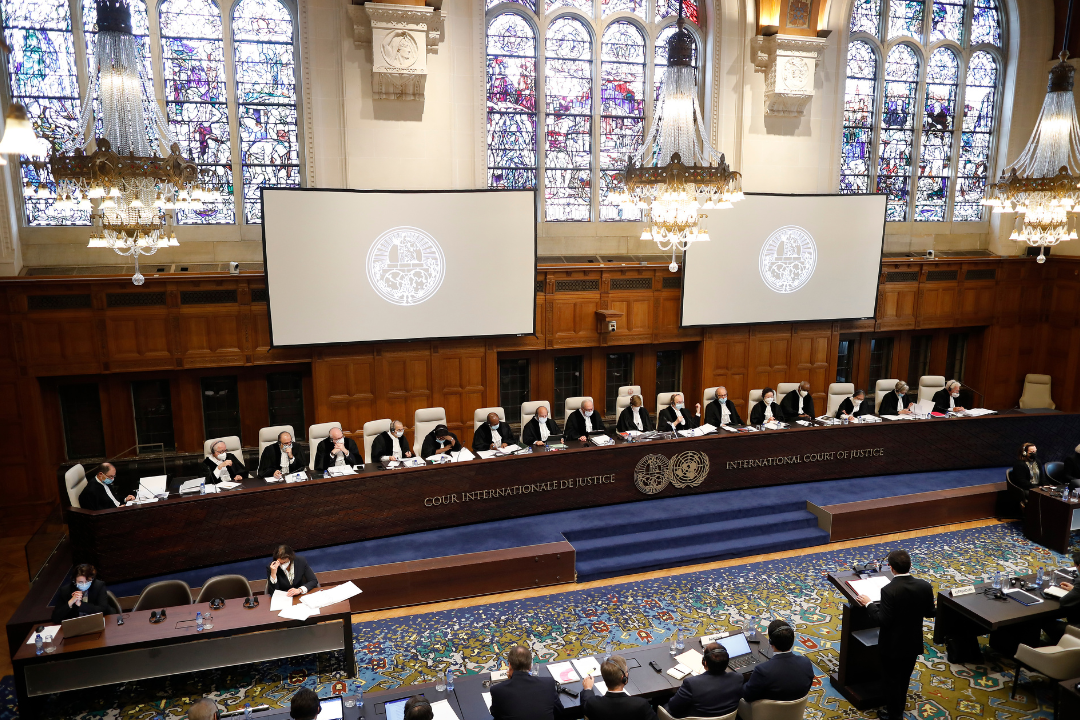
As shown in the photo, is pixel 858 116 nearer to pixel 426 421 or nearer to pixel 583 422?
pixel 583 422

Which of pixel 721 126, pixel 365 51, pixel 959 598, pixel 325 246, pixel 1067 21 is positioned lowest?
pixel 959 598

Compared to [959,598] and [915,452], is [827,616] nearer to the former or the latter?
[959,598]

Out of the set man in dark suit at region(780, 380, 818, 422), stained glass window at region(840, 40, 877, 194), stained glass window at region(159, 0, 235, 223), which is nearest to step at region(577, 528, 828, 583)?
man in dark suit at region(780, 380, 818, 422)

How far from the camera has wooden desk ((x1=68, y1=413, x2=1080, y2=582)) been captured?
23.0ft

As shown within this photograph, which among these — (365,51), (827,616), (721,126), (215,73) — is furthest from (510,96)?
(827,616)

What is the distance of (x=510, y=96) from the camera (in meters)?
10.6

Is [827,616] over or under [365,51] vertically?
under

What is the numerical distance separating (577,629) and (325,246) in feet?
18.7

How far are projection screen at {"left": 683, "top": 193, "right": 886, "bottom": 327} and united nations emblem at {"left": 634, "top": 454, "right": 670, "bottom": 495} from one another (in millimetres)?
3132

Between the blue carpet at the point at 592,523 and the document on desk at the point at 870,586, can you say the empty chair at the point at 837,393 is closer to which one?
the blue carpet at the point at 592,523

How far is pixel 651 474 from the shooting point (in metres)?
8.73

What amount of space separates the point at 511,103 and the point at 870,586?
783 centimetres

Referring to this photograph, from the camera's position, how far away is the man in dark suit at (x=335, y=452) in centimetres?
826

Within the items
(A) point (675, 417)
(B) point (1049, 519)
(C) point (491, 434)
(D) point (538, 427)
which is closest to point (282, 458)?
(C) point (491, 434)
